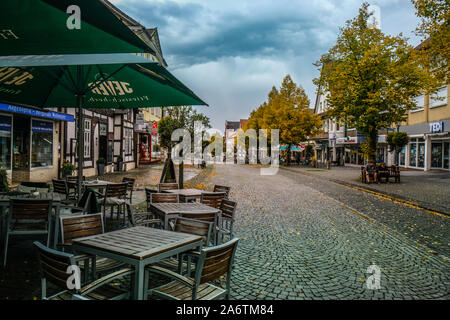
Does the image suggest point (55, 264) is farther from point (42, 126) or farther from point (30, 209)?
point (42, 126)

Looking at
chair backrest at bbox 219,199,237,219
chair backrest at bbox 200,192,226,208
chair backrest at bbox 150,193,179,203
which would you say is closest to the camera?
chair backrest at bbox 219,199,237,219

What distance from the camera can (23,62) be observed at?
3.53 m

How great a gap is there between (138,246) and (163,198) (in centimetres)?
304

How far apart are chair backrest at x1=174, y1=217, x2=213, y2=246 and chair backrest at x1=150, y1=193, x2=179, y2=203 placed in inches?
82.7

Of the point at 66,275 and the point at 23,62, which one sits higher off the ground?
the point at 23,62

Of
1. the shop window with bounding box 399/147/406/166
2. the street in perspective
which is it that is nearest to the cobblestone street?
the street in perspective

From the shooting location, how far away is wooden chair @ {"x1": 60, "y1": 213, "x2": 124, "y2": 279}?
11.4 feet

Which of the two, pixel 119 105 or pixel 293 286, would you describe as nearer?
pixel 293 286

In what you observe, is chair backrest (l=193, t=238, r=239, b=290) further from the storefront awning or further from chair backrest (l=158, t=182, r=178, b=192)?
the storefront awning

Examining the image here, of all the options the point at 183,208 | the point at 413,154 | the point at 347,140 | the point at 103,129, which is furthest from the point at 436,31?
the point at 347,140
